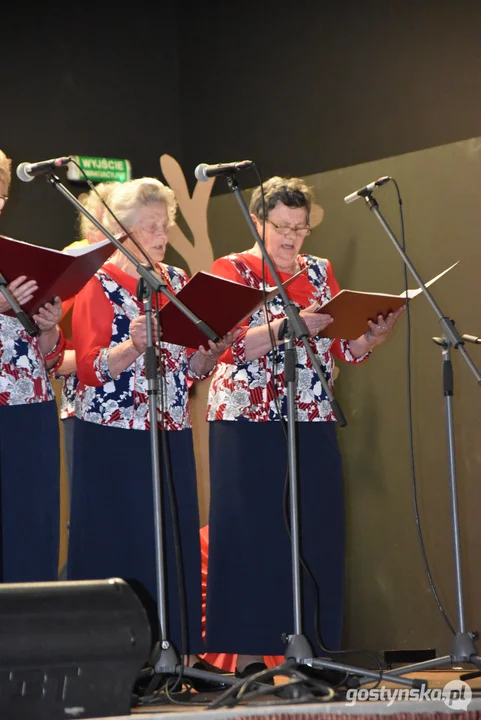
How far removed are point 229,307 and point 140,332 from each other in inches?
10.2

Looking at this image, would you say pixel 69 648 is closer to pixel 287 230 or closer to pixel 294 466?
pixel 294 466

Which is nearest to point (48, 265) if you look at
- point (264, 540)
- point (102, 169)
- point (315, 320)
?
point (315, 320)

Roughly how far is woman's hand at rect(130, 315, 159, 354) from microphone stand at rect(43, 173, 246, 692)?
2.0 inches

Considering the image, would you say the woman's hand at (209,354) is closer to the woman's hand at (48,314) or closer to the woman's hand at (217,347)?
the woman's hand at (217,347)

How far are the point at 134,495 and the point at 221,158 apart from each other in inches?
109

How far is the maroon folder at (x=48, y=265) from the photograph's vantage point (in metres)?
2.55

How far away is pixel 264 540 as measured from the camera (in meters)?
3.31

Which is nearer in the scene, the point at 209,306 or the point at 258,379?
the point at 209,306

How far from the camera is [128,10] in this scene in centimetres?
548

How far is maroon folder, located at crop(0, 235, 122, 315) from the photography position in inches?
100

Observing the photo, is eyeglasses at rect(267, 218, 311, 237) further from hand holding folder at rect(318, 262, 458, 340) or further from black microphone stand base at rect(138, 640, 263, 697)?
black microphone stand base at rect(138, 640, 263, 697)

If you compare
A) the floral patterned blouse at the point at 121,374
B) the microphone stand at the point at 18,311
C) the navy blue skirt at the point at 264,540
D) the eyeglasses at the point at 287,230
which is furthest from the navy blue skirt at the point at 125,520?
the eyeglasses at the point at 287,230

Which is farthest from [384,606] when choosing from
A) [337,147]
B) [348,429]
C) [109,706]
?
[109,706]

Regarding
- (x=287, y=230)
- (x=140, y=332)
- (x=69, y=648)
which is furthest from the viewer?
(x=287, y=230)
